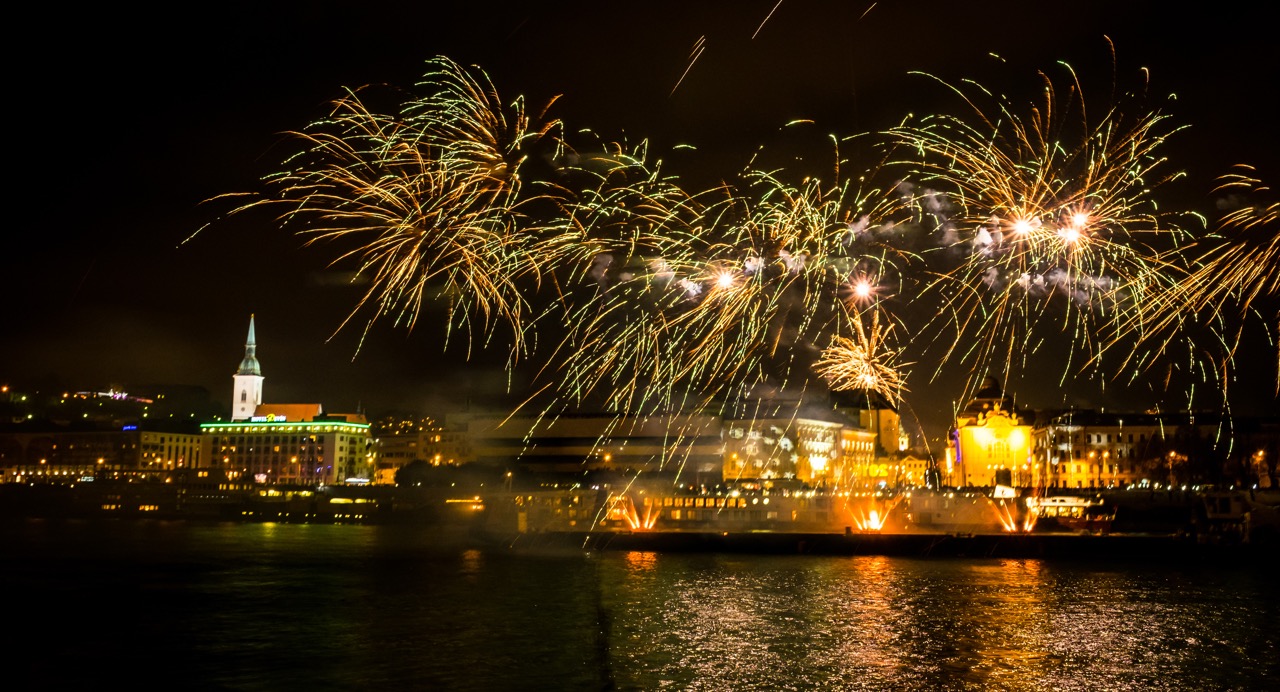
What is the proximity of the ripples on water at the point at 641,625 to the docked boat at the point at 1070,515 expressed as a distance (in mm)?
11447

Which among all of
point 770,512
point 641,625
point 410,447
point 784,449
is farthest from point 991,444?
point 641,625

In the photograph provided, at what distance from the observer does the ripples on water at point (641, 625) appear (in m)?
15.3

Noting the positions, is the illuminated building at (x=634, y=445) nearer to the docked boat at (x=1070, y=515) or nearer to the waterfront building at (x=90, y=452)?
the docked boat at (x=1070, y=515)

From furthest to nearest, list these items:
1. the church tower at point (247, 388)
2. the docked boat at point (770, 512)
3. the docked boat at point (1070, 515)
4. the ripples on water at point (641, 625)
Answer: the church tower at point (247, 388), the docked boat at point (770, 512), the docked boat at point (1070, 515), the ripples on water at point (641, 625)

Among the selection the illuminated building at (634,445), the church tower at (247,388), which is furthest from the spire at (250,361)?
the illuminated building at (634,445)

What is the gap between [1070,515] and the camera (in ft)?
158

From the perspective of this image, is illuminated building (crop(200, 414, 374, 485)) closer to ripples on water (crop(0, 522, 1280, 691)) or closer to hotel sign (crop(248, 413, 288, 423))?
hotel sign (crop(248, 413, 288, 423))

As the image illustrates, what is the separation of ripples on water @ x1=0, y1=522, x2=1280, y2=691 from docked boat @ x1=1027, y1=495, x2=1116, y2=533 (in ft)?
37.6

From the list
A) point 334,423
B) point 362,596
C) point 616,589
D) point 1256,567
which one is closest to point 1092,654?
point 616,589

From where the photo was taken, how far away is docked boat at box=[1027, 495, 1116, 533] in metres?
45.8

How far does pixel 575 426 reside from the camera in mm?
80938

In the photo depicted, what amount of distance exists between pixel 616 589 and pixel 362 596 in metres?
5.94

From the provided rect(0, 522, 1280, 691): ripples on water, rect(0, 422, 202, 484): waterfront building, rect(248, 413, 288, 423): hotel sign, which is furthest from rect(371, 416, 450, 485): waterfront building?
rect(0, 522, 1280, 691): ripples on water

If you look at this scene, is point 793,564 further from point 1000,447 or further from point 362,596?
point 1000,447
